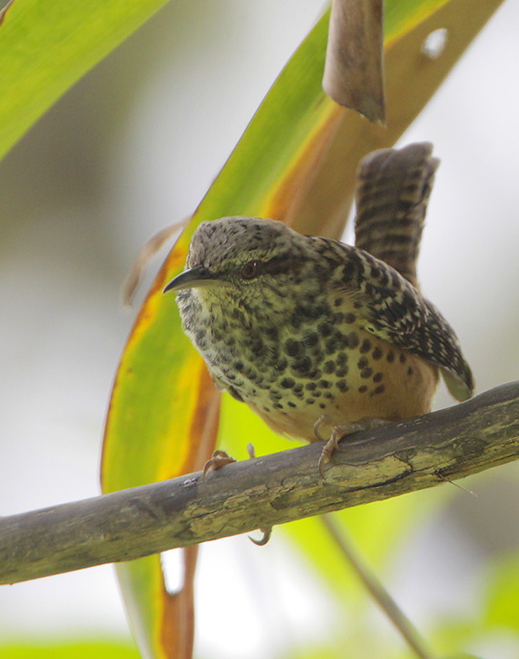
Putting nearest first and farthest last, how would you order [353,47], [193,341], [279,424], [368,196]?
[353,47] → [193,341] → [279,424] → [368,196]

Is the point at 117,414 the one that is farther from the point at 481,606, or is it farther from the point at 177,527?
the point at 481,606

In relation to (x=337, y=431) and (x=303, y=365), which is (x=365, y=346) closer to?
(x=303, y=365)

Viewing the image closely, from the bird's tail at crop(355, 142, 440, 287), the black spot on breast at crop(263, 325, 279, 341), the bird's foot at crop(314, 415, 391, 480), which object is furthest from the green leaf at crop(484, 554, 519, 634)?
the bird's tail at crop(355, 142, 440, 287)

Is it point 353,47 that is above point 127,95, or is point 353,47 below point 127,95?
below

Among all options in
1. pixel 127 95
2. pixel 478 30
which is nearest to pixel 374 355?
pixel 478 30

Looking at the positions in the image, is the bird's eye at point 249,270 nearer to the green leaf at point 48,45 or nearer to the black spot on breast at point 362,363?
the black spot on breast at point 362,363

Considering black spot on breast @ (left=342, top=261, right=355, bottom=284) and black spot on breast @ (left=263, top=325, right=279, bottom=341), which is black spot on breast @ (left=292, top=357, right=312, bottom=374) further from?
black spot on breast @ (left=342, top=261, right=355, bottom=284)
